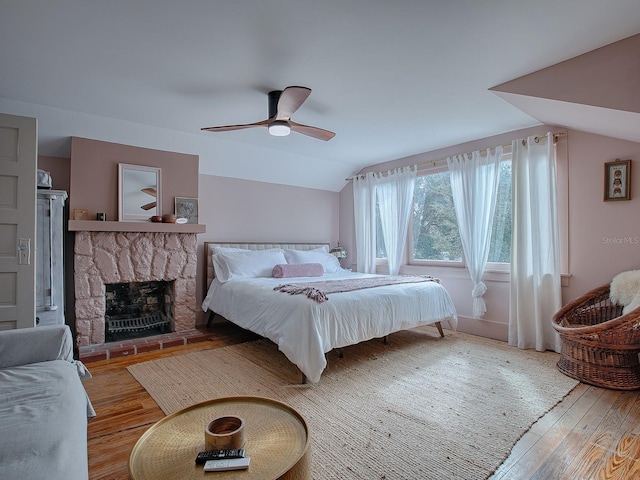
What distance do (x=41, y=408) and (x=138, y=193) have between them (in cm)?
286

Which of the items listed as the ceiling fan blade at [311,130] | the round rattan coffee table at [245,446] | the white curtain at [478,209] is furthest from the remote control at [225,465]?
the white curtain at [478,209]

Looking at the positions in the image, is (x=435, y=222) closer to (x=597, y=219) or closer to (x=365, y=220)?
(x=365, y=220)

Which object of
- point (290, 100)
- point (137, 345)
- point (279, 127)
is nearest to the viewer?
point (290, 100)

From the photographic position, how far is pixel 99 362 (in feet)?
10.3

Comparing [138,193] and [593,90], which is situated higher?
[593,90]

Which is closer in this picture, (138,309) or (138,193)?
(138,193)

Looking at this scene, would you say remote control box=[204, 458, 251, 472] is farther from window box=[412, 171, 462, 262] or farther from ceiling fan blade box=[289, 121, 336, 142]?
window box=[412, 171, 462, 262]

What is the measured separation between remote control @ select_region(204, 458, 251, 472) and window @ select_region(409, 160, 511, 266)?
3.71 m

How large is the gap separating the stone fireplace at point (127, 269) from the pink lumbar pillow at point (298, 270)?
1046 mm

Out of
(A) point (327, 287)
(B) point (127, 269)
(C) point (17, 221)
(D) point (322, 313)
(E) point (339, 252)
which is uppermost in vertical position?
(C) point (17, 221)

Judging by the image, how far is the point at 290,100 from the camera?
7.88 ft

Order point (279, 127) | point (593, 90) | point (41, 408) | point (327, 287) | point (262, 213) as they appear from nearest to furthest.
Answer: point (41, 408) < point (593, 90) < point (279, 127) < point (327, 287) < point (262, 213)

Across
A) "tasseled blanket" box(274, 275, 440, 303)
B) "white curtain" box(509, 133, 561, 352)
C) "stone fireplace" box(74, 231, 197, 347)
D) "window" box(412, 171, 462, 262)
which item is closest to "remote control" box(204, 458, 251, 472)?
"tasseled blanket" box(274, 275, 440, 303)

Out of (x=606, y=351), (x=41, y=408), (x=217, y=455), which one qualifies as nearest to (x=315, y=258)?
(x=606, y=351)
